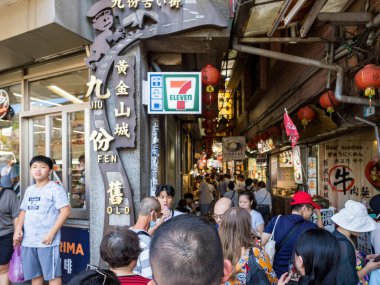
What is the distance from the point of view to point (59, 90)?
23.3ft

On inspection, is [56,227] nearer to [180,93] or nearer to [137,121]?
[137,121]

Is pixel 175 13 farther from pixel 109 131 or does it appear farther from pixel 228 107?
pixel 228 107

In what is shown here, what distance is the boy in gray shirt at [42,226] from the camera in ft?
16.1

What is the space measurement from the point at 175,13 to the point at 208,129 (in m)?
10.3

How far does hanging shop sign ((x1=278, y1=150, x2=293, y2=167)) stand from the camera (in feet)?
42.8

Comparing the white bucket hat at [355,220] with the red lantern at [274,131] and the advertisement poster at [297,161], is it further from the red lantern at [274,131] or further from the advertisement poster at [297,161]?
the red lantern at [274,131]

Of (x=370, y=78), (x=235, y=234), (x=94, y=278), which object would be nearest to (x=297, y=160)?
(x=370, y=78)

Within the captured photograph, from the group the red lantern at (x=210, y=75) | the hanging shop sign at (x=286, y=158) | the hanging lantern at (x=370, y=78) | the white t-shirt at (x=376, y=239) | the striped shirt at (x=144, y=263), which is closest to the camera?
the striped shirt at (x=144, y=263)

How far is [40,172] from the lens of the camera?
16.2 feet

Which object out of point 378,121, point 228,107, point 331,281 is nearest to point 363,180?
point 378,121

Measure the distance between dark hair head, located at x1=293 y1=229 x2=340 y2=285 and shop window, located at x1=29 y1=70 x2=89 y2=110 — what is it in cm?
523

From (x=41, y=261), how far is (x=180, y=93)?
324cm

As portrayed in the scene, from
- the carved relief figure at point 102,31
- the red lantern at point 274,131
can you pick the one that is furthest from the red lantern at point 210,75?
the red lantern at point 274,131

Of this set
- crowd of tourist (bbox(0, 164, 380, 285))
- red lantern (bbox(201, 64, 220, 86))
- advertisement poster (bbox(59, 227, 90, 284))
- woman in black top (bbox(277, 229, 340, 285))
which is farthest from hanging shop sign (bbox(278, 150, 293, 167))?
woman in black top (bbox(277, 229, 340, 285))
